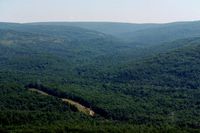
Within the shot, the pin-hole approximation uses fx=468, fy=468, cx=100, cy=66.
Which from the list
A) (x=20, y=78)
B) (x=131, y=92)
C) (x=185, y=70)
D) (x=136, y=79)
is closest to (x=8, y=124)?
(x=131, y=92)

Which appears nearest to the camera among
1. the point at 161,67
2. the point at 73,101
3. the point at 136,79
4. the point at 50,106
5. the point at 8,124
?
the point at 8,124

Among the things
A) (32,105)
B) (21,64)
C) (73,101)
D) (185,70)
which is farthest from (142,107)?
(21,64)

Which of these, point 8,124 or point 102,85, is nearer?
point 8,124

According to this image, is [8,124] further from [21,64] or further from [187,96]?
[21,64]

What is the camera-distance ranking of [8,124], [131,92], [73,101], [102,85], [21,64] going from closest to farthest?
[8,124]
[73,101]
[131,92]
[102,85]
[21,64]

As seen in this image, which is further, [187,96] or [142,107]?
[187,96]

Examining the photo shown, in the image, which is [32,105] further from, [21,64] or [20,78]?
[21,64]

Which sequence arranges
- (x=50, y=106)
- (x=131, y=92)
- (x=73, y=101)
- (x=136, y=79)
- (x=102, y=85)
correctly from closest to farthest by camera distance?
(x=50, y=106) < (x=73, y=101) < (x=131, y=92) < (x=102, y=85) < (x=136, y=79)

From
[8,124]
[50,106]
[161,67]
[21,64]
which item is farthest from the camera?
[21,64]
